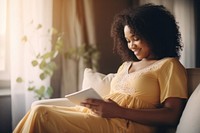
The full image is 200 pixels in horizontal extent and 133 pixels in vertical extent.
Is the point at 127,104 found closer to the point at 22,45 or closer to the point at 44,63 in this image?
the point at 44,63

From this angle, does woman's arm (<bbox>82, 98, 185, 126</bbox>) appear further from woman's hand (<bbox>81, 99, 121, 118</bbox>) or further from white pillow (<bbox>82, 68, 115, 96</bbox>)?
white pillow (<bbox>82, 68, 115, 96</bbox>)

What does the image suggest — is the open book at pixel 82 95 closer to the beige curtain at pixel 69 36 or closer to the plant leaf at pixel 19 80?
the plant leaf at pixel 19 80

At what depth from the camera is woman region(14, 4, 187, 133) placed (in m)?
1.42

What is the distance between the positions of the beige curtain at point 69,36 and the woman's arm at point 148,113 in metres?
1.15

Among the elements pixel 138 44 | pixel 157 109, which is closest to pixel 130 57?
pixel 138 44

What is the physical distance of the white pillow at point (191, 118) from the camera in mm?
1263

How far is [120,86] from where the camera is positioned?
5.45ft

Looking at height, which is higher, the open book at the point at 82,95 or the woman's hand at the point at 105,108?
the open book at the point at 82,95

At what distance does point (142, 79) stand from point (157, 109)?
168mm

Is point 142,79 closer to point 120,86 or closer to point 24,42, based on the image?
point 120,86

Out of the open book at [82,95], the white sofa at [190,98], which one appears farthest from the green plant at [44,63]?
the open book at [82,95]

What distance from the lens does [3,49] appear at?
2.45 m

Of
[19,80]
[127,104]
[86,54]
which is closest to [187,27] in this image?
[86,54]

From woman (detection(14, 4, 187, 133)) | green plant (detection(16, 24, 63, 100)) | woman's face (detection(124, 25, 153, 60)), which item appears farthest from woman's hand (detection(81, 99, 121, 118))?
green plant (detection(16, 24, 63, 100))
